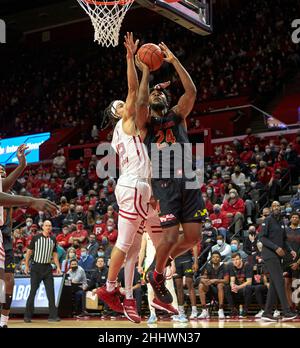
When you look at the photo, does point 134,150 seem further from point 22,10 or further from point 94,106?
point 22,10

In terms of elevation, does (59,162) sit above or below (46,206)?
above

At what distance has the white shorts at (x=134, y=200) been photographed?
21.4 feet

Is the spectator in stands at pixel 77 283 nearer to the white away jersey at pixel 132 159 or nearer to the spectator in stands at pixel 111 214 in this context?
the spectator in stands at pixel 111 214

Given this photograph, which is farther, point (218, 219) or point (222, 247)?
point (218, 219)

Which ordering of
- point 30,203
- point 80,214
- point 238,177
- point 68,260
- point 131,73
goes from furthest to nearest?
point 80,214 < point 238,177 < point 68,260 < point 131,73 < point 30,203

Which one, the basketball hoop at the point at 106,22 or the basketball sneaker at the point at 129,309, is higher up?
the basketball hoop at the point at 106,22

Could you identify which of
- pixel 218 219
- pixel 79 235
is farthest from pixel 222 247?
pixel 79 235

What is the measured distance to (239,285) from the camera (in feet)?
44.0

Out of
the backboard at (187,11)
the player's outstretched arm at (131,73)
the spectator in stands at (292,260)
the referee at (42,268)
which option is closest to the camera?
the player's outstretched arm at (131,73)

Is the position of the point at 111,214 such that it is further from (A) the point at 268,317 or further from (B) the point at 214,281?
(A) the point at 268,317

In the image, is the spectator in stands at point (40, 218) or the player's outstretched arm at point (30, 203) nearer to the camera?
the player's outstretched arm at point (30, 203)

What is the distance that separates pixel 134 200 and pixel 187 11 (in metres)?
4.46

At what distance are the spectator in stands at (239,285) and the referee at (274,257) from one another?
6.20ft

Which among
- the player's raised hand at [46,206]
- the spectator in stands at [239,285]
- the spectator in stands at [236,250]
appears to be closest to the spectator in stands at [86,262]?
the spectator in stands at [236,250]
